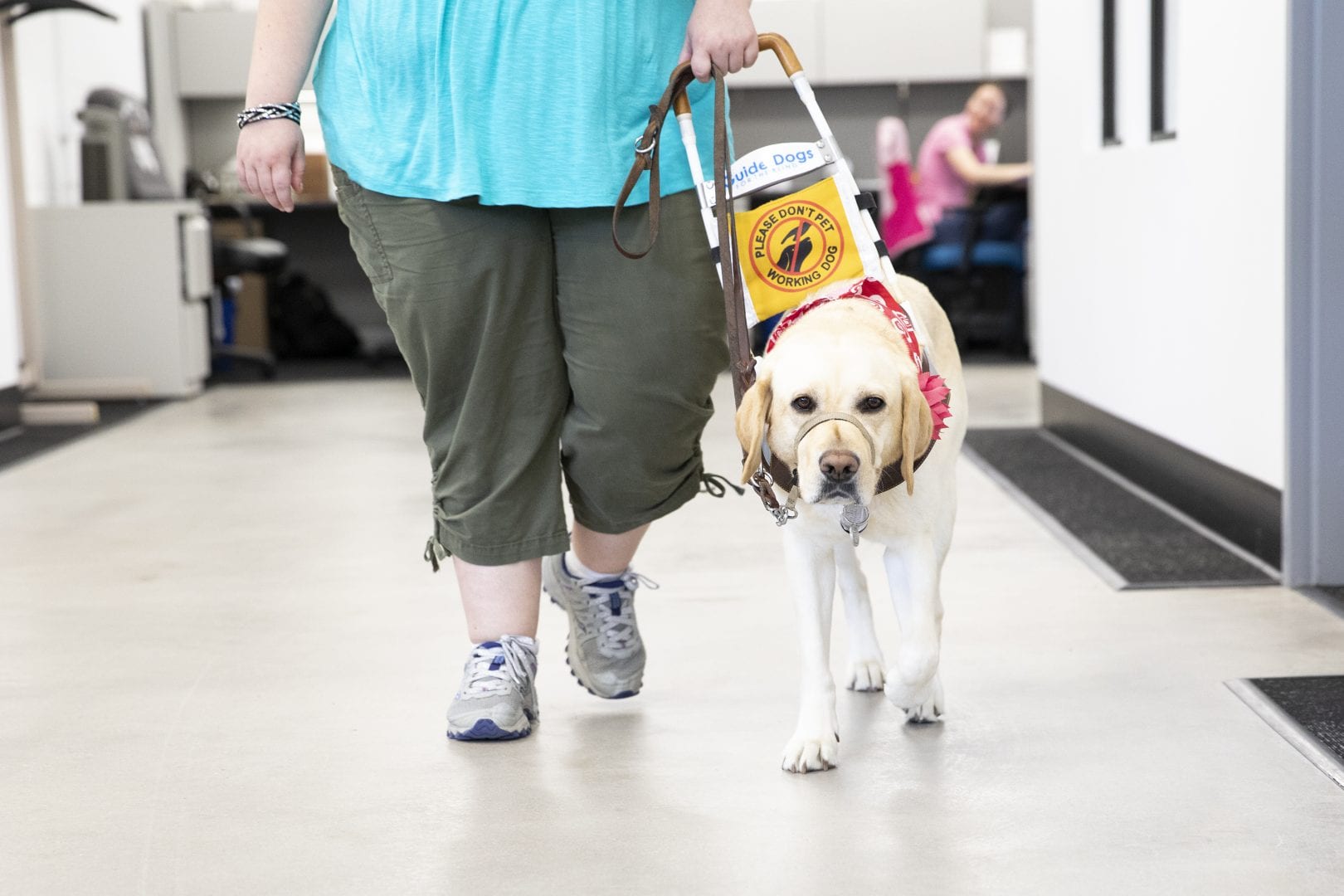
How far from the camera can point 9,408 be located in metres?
5.32

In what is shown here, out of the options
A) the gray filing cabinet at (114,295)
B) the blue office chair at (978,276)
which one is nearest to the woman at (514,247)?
the gray filing cabinet at (114,295)

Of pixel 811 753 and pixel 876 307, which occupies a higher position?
pixel 876 307

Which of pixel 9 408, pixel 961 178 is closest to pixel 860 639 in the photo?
pixel 9 408

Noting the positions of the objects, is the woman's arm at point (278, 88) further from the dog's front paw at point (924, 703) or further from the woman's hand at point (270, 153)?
the dog's front paw at point (924, 703)

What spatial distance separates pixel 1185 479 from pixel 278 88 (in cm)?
220

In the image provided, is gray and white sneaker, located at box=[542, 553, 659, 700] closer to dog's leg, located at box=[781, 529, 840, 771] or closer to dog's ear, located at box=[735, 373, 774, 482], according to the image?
dog's leg, located at box=[781, 529, 840, 771]

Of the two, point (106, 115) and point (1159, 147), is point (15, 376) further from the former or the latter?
point (1159, 147)

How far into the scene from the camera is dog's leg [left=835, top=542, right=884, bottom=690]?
6.63 ft

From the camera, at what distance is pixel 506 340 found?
→ 1.79 meters

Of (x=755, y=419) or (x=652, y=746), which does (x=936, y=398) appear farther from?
(x=652, y=746)

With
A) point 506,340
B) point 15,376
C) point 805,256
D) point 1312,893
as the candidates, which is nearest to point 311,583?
point 506,340

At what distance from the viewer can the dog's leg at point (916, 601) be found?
1.70 metres

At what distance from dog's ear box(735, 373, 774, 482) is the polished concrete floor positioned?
1.23 ft

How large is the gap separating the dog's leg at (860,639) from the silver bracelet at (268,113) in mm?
877
